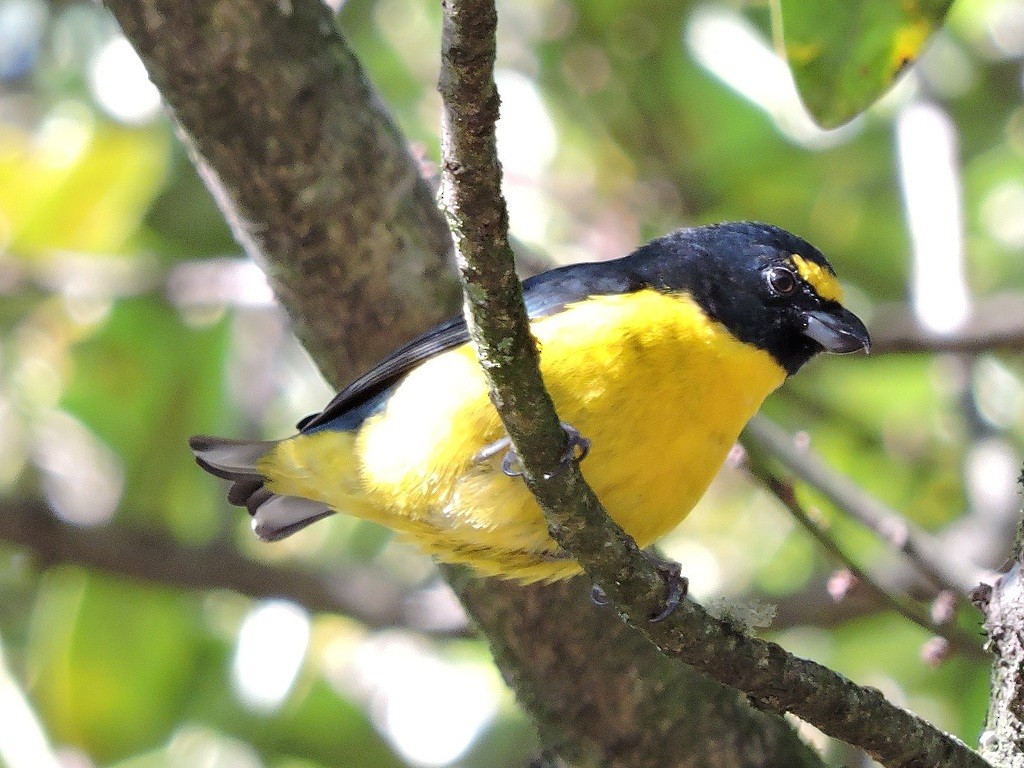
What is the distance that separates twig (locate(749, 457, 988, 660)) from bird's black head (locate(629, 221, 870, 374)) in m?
0.36

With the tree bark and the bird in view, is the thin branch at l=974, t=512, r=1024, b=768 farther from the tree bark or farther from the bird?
the tree bark

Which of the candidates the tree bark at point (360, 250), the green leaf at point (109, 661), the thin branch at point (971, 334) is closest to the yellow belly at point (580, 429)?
the tree bark at point (360, 250)

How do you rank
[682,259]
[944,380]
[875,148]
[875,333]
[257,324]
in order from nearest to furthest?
[682,259], [875,333], [944,380], [875,148], [257,324]

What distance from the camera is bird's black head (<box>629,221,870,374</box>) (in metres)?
3.52

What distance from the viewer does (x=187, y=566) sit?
452 cm

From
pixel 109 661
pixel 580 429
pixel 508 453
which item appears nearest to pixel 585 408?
pixel 580 429

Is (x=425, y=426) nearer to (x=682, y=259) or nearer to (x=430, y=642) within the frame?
(x=682, y=259)

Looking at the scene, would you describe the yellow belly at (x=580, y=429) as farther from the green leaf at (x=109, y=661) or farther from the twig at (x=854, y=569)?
the green leaf at (x=109, y=661)

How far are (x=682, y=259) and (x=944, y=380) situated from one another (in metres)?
2.04

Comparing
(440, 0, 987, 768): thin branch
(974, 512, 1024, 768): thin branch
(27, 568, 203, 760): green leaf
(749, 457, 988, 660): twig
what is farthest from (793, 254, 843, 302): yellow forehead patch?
(27, 568, 203, 760): green leaf

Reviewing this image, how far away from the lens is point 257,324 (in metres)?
6.32

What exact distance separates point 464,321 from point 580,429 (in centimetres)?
43

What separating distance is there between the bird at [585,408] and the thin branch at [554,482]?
1.23 feet

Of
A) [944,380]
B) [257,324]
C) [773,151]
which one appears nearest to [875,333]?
[944,380]
